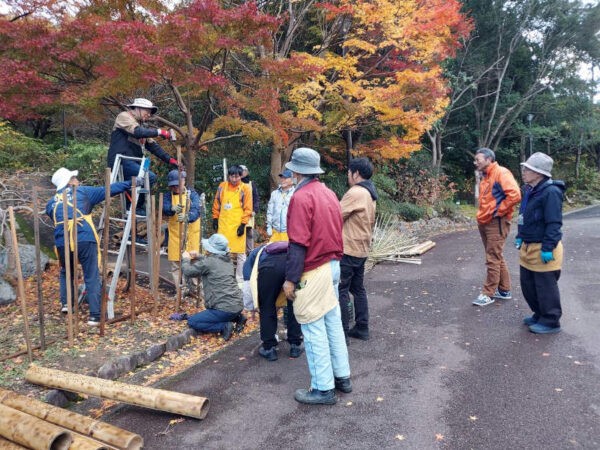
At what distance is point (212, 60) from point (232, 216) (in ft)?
7.74

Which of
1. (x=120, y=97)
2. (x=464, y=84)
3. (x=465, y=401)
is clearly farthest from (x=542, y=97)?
(x=465, y=401)

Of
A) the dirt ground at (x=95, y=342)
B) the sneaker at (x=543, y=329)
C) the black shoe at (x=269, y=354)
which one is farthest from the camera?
the sneaker at (x=543, y=329)

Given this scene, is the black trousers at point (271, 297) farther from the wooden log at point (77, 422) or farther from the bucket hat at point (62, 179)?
the bucket hat at point (62, 179)

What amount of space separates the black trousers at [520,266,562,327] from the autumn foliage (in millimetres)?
4467

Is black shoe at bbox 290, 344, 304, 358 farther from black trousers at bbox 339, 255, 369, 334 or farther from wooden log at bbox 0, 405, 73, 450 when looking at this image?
wooden log at bbox 0, 405, 73, 450

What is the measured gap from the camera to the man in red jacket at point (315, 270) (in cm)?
346

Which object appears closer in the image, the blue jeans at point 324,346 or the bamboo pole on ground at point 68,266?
the blue jeans at point 324,346

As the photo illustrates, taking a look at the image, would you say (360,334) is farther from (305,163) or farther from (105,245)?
(105,245)

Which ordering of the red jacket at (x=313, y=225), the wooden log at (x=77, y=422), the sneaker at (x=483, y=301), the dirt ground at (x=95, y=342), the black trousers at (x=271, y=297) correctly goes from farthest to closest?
the sneaker at (x=483, y=301) < the black trousers at (x=271, y=297) < the dirt ground at (x=95, y=342) < the red jacket at (x=313, y=225) < the wooden log at (x=77, y=422)

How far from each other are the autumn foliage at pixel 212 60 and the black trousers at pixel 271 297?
3272 mm

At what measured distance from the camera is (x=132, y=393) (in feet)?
11.2

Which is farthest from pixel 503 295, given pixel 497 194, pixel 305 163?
pixel 305 163

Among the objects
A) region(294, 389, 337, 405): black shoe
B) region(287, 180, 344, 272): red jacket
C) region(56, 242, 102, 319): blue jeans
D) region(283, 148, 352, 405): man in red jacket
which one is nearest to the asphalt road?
region(294, 389, 337, 405): black shoe

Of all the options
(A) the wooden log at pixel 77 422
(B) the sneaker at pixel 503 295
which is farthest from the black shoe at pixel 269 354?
(B) the sneaker at pixel 503 295
